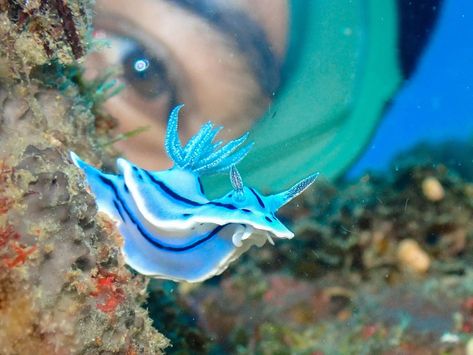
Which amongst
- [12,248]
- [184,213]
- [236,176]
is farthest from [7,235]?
[236,176]

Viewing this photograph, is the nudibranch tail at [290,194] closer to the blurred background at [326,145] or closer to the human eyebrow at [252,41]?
the blurred background at [326,145]

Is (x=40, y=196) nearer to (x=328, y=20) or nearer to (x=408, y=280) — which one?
(x=328, y=20)

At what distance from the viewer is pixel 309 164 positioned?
339 cm

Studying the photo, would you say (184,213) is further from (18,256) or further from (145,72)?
(145,72)

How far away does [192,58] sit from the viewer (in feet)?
9.80

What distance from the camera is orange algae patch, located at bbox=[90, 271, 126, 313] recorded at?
1711 millimetres

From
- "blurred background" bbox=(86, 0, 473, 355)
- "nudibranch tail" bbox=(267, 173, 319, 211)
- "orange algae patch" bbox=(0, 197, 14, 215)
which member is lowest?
"blurred background" bbox=(86, 0, 473, 355)

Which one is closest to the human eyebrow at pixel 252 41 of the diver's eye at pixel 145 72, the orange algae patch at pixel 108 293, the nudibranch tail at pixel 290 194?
the diver's eye at pixel 145 72

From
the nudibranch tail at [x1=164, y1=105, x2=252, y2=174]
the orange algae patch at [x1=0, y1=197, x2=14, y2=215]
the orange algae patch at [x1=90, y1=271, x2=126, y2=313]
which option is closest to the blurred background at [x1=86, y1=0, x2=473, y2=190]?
the nudibranch tail at [x1=164, y1=105, x2=252, y2=174]

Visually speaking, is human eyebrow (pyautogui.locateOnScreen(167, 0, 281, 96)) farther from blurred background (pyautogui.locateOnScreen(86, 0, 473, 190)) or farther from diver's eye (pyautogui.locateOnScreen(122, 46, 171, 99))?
diver's eye (pyautogui.locateOnScreen(122, 46, 171, 99))

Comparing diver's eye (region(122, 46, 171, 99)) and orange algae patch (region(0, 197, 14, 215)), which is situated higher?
orange algae patch (region(0, 197, 14, 215))

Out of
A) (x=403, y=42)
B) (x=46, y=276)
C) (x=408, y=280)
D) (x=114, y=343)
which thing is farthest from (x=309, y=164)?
(x=46, y=276)

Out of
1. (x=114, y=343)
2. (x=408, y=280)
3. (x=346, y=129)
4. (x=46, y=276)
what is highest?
(x=46, y=276)

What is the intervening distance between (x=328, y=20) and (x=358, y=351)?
2.58 m
